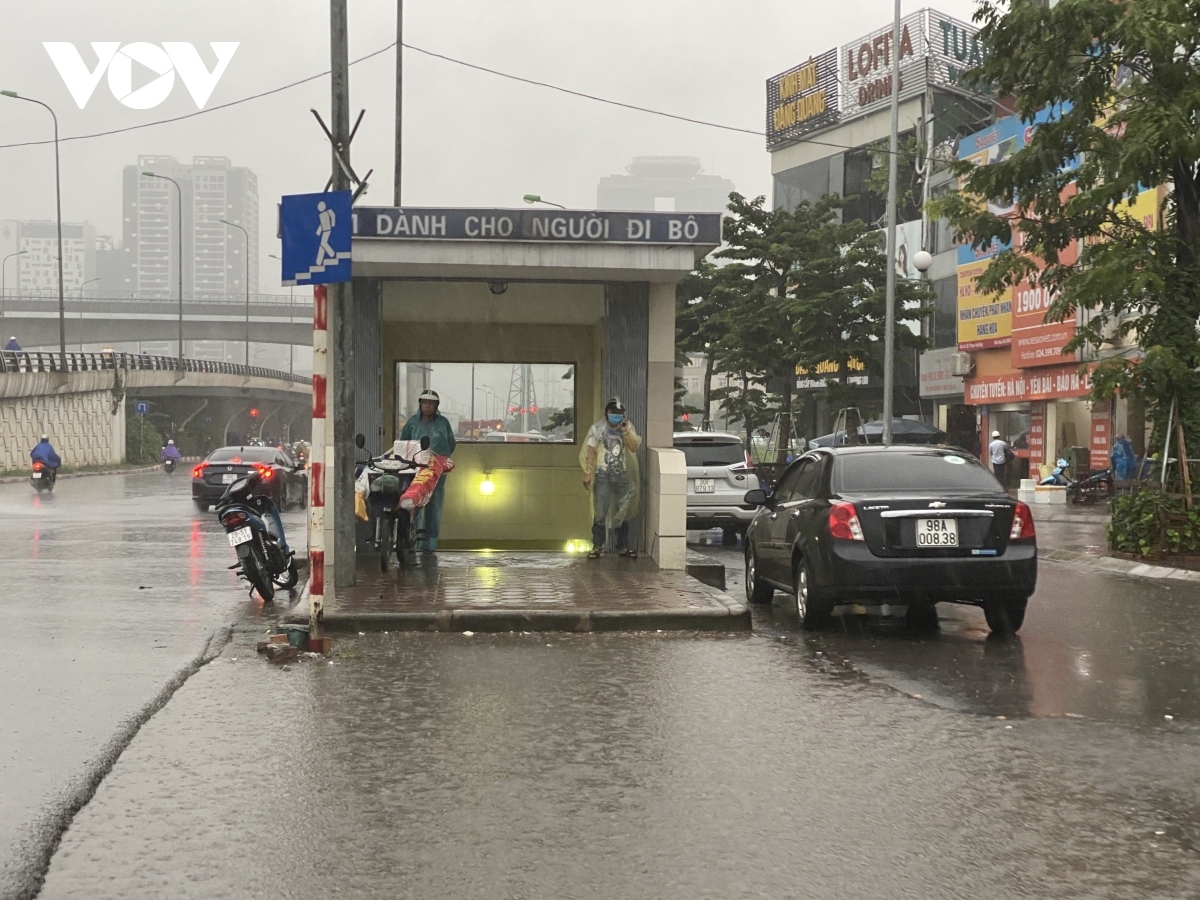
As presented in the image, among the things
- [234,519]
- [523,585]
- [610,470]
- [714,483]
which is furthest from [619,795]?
[714,483]

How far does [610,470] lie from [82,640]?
604cm

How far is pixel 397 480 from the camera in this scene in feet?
46.1

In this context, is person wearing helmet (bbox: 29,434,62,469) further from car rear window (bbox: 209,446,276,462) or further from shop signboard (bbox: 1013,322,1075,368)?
shop signboard (bbox: 1013,322,1075,368)

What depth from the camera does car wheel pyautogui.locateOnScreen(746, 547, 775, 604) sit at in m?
13.1

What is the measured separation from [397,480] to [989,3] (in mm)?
10307

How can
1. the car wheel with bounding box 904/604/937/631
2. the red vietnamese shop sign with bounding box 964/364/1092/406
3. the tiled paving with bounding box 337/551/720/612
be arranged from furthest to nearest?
the red vietnamese shop sign with bounding box 964/364/1092/406
the car wheel with bounding box 904/604/937/631
the tiled paving with bounding box 337/551/720/612

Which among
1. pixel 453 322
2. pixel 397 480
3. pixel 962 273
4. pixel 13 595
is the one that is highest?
pixel 962 273

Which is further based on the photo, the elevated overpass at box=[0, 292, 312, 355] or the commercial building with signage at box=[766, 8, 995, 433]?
the elevated overpass at box=[0, 292, 312, 355]

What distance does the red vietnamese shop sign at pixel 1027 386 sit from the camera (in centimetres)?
3847

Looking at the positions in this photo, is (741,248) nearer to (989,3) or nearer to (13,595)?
(989,3)

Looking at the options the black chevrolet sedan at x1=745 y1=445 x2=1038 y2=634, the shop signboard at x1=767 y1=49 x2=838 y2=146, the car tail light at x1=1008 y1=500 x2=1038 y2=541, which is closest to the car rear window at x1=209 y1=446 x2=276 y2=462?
the black chevrolet sedan at x1=745 y1=445 x2=1038 y2=634

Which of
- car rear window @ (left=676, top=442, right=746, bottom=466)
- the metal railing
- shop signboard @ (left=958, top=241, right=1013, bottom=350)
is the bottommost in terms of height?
car rear window @ (left=676, top=442, right=746, bottom=466)

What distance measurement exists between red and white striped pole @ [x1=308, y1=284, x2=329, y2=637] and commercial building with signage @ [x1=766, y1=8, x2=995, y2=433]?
43064 millimetres

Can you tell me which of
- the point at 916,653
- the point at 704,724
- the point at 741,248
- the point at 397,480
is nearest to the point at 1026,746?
the point at 704,724
